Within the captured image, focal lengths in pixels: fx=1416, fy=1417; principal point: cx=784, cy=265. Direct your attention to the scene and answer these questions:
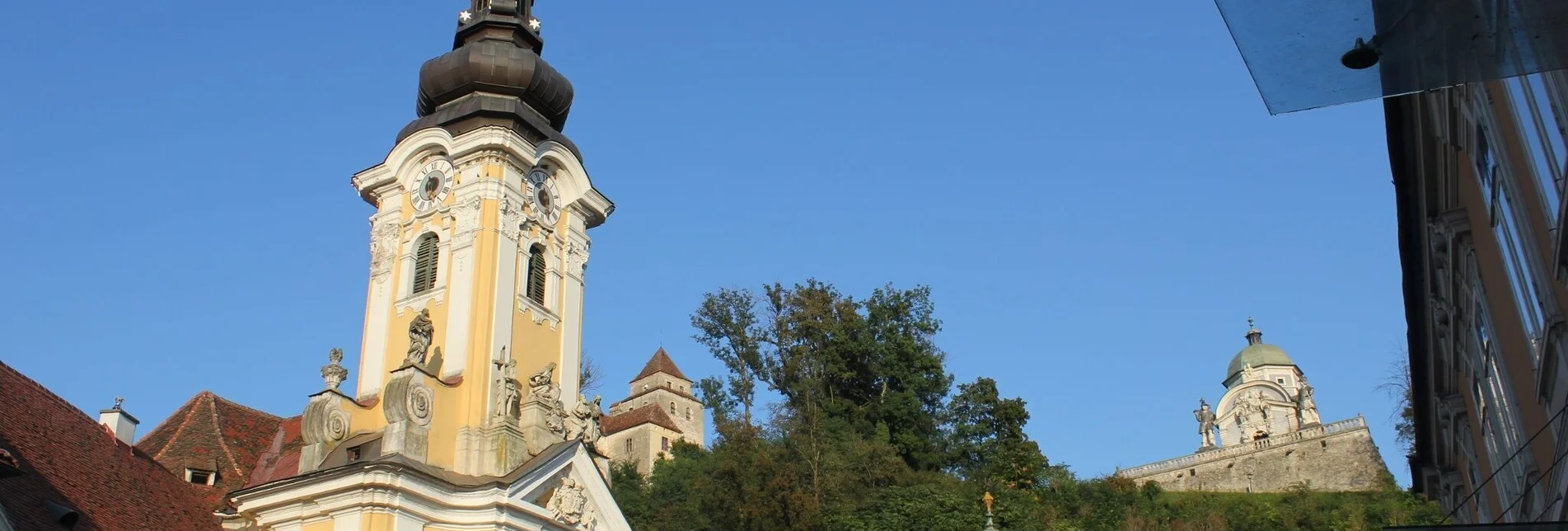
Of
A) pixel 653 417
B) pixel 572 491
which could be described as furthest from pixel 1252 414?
pixel 572 491

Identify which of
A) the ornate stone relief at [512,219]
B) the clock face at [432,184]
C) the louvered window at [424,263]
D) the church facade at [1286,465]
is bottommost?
the louvered window at [424,263]

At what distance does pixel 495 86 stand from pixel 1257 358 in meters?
81.9

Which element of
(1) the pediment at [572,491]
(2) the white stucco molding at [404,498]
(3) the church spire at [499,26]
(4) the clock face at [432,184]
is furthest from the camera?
(3) the church spire at [499,26]

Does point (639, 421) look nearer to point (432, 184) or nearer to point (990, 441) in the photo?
point (990, 441)

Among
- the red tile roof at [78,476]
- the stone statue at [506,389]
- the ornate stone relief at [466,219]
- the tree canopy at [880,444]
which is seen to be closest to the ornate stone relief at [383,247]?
the ornate stone relief at [466,219]

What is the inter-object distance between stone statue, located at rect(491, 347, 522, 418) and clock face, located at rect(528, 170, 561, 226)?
331 cm

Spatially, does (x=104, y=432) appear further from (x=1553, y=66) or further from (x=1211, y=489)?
(x=1211, y=489)

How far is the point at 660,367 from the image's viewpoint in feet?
305

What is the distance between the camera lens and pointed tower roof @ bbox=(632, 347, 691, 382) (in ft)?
304

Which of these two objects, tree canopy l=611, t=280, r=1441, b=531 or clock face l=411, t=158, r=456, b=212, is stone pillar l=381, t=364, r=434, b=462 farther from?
tree canopy l=611, t=280, r=1441, b=531

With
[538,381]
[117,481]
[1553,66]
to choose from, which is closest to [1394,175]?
[1553,66]

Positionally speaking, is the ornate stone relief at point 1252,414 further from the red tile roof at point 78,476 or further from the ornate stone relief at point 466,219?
the red tile roof at point 78,476

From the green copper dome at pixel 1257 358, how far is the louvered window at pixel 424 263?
81221 mm

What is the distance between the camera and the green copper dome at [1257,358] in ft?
320
